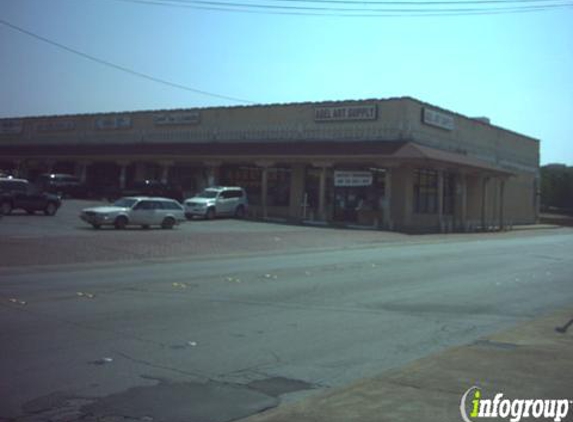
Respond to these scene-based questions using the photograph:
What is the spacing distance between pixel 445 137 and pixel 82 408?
158 ft

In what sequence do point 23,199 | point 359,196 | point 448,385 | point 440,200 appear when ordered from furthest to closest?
point 359,196 < point 440,200 < point 23,199 < point 448,385

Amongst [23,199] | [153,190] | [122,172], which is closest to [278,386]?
[23,199]

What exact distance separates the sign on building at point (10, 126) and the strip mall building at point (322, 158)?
7.75 meters

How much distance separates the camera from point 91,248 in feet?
76.4

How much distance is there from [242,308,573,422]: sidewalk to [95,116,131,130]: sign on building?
5723 cm

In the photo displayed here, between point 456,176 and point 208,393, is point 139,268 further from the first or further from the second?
point 456,176

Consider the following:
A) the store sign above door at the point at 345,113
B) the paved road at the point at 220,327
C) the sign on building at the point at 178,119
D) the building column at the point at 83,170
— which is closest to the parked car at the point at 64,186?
the building column at the point at 83,170

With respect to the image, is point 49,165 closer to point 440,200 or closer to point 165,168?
point 165,168

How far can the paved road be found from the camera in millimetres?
6656

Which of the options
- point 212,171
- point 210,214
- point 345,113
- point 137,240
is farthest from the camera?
point 212,171

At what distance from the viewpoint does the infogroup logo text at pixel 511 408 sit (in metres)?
5.75

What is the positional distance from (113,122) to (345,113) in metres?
25.6

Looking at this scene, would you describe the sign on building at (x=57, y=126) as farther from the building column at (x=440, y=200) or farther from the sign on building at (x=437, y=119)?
the building column at (x=440, y=200)

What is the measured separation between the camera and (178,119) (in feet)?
193
